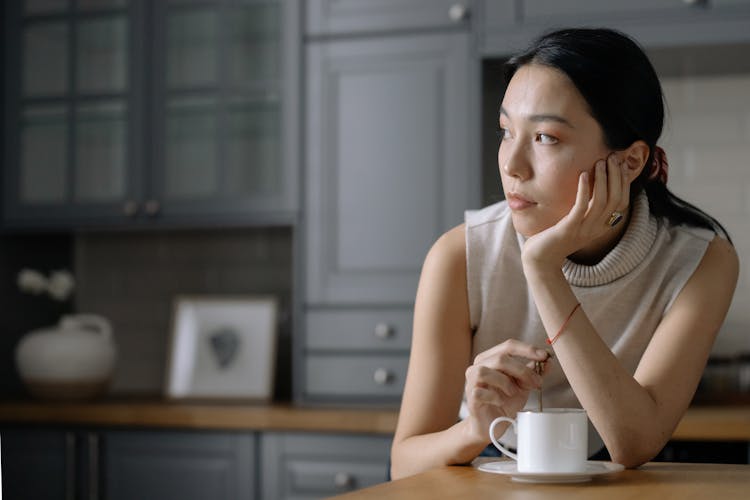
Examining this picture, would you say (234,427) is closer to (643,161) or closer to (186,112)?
(186,112)

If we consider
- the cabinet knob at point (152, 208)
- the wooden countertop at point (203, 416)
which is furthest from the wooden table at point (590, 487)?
the cabinet knob at point (152, 208)

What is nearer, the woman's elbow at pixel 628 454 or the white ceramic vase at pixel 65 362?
the woman's elbow at pixel 628 454

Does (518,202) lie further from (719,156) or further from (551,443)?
(719,156)

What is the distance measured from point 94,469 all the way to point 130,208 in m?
0.77

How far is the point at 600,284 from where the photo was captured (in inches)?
71.6

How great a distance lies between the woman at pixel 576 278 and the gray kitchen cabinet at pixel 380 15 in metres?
1.26

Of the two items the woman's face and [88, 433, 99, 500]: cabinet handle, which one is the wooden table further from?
[88, 433, 99, 500]: cabinet handle

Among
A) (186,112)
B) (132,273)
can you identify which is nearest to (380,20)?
(186,112)

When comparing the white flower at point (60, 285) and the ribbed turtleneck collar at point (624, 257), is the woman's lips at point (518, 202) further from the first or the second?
the white flower at point (60, 285)

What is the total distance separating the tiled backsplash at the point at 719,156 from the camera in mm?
3162

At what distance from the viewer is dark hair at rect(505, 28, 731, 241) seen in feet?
5.46

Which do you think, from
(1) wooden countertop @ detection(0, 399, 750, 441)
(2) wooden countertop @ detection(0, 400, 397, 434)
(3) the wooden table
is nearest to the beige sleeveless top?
(3) the wooden table

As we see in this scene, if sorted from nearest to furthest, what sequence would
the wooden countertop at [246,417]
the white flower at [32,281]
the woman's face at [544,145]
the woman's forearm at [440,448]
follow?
the woman's forearm at [440,448] → the woman's face at [544,145] → the wooden countertop at [246,417] → the white flower at [32,281]

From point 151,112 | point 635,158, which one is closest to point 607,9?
point 635,158
